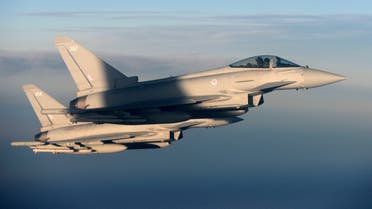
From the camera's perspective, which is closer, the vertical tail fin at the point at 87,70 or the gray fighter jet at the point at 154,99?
the gray fighter jet at the point at 154,99

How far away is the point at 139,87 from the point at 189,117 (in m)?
3.21

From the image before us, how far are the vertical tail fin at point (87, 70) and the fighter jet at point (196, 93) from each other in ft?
0.50

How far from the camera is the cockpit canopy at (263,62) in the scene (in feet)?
118

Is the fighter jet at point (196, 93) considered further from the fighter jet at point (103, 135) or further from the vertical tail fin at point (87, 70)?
the fighter jet at point (103, 135)

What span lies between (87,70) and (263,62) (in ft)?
36.9

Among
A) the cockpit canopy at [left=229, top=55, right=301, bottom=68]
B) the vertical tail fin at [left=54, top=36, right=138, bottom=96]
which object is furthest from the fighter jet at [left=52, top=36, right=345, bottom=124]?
the vertical tail fin at [left=54, top=36, right=138, bottom=96]

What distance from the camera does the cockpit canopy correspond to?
35.8 metres

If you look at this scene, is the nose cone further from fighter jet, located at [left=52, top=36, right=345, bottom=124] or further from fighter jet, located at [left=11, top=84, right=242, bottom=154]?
fighter jet, located at [left=11, top=84, right=242, bottom=154]

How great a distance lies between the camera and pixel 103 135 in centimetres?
4116

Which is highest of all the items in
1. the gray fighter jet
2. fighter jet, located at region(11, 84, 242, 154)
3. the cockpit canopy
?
the cockpit canopy

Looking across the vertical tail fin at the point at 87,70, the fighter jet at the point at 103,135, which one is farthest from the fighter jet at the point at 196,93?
the fighter jet at the point at 103,135

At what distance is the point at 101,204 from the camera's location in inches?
2613

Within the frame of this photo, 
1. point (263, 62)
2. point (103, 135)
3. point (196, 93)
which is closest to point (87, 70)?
point (103, 135)

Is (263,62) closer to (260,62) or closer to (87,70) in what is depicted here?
(260,62)
